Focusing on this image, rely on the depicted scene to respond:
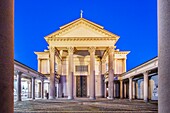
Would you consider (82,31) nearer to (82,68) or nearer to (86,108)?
(82,68)

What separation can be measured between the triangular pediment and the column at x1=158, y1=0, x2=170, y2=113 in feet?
125

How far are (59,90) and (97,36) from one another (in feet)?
55.3

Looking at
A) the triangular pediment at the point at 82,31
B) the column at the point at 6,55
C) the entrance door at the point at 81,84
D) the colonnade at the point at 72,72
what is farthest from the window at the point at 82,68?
the column at the point at 6,55

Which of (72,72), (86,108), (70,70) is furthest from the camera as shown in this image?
(72,72)

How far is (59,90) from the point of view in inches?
2082

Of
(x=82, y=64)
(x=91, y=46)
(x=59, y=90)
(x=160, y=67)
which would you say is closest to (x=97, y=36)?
(x=91, y=46)

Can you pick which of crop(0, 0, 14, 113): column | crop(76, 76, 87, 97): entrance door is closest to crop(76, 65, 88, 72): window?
crop(76, 76, 87, 97): entrance door

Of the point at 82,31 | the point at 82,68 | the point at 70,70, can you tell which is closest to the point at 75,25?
the point at 82,31

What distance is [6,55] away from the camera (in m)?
4.04

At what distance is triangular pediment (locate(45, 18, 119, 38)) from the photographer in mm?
42188

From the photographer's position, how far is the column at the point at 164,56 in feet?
13.2

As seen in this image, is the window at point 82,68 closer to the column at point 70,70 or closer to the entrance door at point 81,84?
the entrance door at point 81,84

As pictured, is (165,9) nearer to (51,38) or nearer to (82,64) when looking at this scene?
(51,38)

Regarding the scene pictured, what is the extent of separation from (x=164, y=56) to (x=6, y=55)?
260cm
